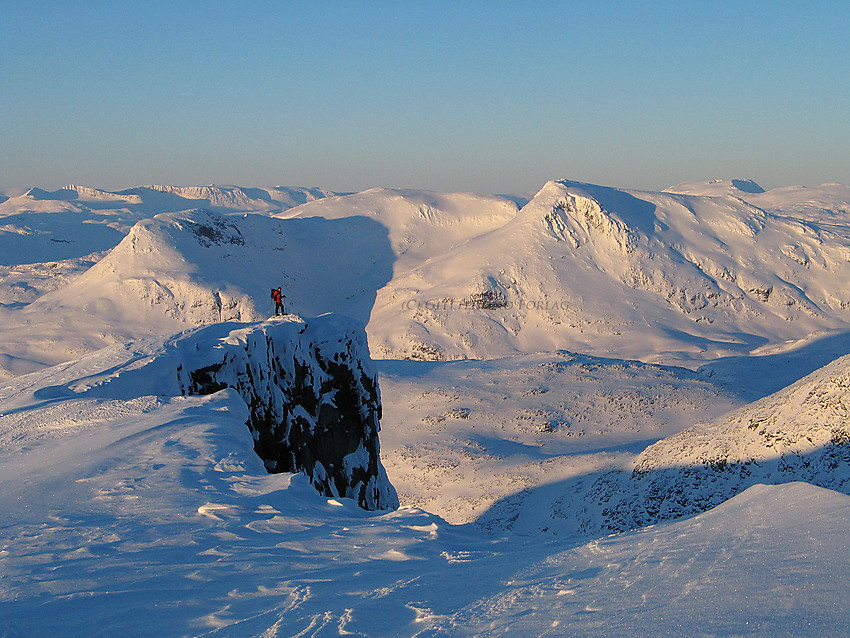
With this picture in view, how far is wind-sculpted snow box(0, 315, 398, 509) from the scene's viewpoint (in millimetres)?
18203

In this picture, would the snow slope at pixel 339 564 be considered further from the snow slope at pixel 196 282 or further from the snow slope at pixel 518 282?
the snow slope at pixel 196 282

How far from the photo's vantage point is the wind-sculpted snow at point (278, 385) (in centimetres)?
1820

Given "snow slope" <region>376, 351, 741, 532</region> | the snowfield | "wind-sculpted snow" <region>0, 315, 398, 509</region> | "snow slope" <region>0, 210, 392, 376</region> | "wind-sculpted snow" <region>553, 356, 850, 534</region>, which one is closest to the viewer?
the snowfield

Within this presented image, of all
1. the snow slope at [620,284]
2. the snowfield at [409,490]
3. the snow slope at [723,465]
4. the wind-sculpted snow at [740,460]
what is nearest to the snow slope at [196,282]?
the snowfield at [409,490]

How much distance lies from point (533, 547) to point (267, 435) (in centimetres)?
1396

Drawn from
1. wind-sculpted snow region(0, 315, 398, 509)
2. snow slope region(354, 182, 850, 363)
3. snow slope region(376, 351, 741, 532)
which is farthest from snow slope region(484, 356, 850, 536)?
snow slope region(354, 182, 850, 363)

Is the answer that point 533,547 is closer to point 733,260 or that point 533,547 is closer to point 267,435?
point 267,435

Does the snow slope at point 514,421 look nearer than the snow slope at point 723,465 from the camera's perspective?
No

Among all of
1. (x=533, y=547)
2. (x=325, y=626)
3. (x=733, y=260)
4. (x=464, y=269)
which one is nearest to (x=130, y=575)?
(x=325, y=626)

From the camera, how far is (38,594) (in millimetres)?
5969

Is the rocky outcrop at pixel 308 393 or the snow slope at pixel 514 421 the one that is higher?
the rocky outcrop at pixel 308 393

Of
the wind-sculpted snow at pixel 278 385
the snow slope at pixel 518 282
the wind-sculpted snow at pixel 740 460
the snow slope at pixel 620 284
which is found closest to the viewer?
the wind-sculpted snow at pixel 278 385

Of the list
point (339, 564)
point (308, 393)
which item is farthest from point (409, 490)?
point (339, 564)

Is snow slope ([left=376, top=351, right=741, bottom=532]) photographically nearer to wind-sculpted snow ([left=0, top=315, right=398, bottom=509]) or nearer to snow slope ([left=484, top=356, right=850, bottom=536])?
snow slope ([left=484, top=356, right=850, bottom=536])
